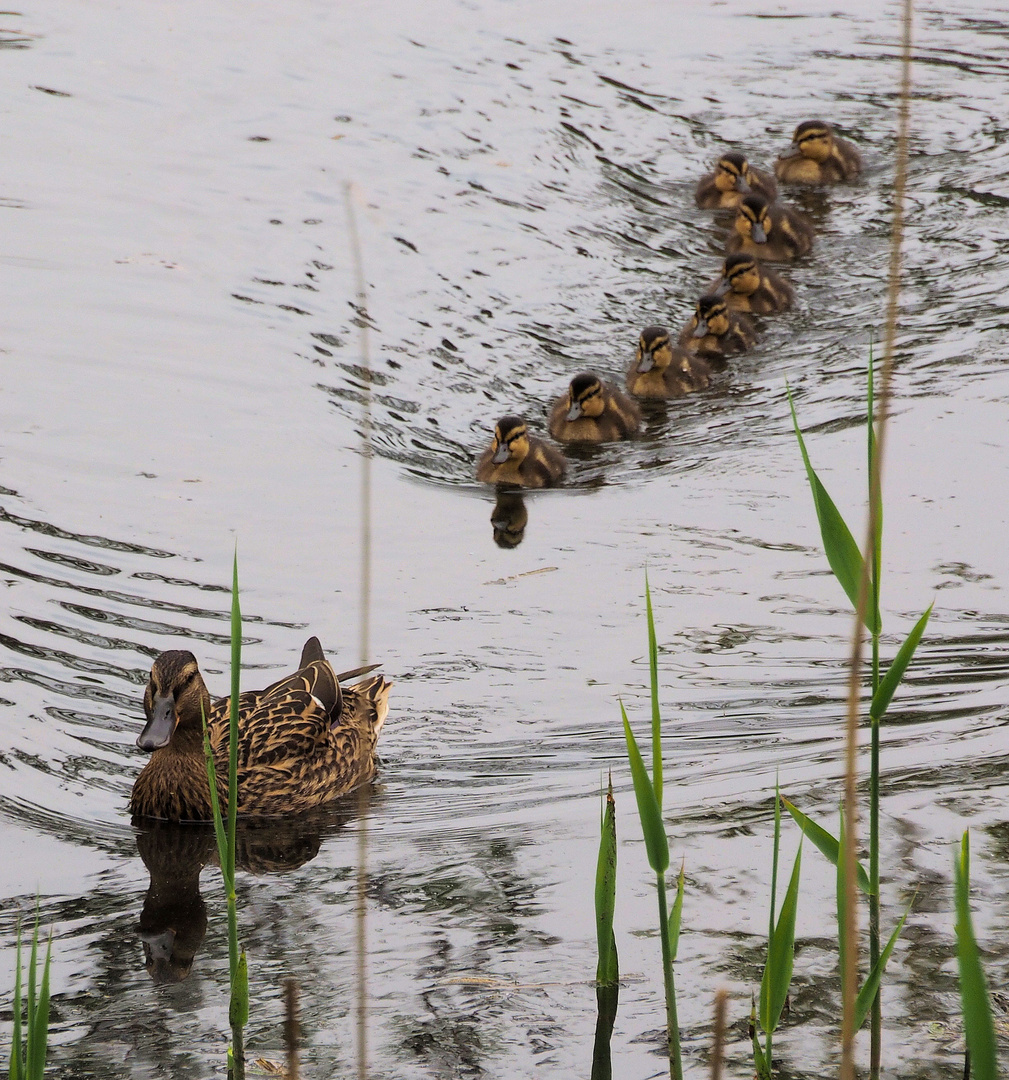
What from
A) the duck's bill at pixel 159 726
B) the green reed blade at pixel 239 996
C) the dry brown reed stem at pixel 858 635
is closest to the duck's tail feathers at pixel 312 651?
the duck's bill at pixel 159 726

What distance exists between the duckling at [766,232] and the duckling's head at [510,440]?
259 centimetres

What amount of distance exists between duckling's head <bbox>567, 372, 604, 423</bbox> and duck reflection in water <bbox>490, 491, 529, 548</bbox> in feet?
1.85

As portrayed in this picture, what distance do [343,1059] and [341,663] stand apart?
6.76 feet

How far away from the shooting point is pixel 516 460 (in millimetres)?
6109

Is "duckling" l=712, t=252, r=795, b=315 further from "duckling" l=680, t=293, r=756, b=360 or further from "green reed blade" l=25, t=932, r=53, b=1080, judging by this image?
"green reed blade" l=25, t=932, r=53, b=1080

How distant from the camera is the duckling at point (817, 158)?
30.4ft

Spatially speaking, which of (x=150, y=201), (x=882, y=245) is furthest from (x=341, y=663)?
(x=882, y=245)

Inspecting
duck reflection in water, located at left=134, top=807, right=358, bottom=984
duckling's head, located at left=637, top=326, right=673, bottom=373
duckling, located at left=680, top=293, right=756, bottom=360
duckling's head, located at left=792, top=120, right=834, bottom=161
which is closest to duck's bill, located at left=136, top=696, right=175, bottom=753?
duck reflection in water, located at left=134, top=807, right=358, bottom=984

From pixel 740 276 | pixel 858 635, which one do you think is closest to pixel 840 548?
pixel 858 635

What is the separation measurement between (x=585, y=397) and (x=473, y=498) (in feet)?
2.39

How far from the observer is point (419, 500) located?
5918 mm

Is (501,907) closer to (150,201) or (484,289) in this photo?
(484,289)

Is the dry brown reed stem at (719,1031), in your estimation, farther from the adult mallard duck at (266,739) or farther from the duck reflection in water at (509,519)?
the duck reflection in water at (509,519)

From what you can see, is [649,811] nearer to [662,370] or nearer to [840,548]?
[840,548]
